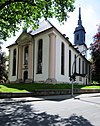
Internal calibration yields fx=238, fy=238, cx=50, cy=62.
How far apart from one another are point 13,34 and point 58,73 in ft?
58.7

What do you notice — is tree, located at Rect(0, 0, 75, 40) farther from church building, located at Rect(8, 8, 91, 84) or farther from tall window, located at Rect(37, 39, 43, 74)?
tall window, located at Rect(37, 39, 43, 74)

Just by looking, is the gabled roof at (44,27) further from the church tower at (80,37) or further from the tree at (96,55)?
the church tower at (80,37)

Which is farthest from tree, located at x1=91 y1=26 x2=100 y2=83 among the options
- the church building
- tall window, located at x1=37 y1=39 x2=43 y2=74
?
tall window, located at x1=37 y1=39 x2=43 y2=74

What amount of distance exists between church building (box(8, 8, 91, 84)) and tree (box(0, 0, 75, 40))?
14.4 m

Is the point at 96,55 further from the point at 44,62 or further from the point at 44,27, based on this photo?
the point at 44,62

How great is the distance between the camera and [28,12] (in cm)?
2198

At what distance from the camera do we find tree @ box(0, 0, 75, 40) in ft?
65.5

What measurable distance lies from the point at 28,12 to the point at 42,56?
67.0ft

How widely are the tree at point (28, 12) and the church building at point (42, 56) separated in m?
14.4

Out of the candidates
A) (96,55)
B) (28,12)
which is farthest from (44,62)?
(28,12)

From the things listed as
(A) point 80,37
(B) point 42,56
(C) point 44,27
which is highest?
(A) point 80,37

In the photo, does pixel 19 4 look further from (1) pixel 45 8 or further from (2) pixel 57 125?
(2) pixel 57 125

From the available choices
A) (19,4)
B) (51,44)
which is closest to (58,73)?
(51,44)

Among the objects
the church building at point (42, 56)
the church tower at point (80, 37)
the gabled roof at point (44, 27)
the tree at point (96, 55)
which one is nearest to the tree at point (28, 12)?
the church building at point (42, 56)
